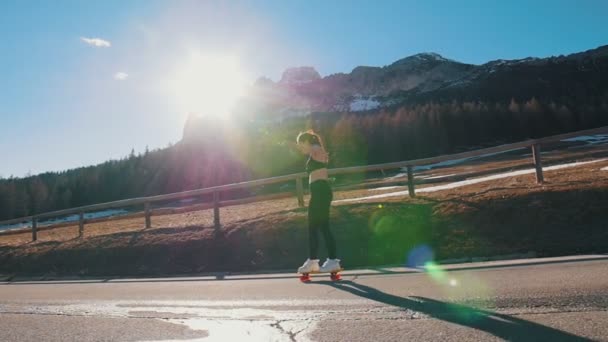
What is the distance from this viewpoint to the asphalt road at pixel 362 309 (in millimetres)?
3621

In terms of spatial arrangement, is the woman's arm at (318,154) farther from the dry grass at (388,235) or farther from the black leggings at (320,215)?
the dry grass at (388,235)

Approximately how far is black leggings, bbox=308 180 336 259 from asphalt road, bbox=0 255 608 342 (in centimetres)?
54

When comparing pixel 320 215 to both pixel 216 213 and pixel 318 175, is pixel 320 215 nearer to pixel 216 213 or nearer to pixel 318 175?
pixel 318 175

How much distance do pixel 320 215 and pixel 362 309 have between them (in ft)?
7.35

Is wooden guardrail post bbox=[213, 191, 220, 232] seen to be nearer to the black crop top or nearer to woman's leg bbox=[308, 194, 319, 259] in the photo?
woman's leg bbox=[308, 194, 319, 259]

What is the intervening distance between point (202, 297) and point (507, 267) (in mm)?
3966

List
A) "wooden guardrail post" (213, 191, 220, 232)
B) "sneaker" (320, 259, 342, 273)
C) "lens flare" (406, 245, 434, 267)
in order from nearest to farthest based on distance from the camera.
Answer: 1. "sneaker" (320, 259, 342, 273)
2. "lens flare" (406, 245, 434, 267)
3. "wooden guardrail post" (213, 191, 220, 232)

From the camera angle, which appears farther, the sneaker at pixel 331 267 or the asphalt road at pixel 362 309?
the sneaker at pixel 331 267

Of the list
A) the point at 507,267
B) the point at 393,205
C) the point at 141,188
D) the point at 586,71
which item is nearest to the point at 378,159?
the point at 141,188

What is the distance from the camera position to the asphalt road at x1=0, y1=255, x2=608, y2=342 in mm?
3621

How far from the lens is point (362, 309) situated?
4.50 meters

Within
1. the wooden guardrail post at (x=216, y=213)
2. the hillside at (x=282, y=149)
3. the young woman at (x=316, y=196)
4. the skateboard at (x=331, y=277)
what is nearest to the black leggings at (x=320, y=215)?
the young woman at (x=316, y=196)

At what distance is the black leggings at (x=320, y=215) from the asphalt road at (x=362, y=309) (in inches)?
21.2

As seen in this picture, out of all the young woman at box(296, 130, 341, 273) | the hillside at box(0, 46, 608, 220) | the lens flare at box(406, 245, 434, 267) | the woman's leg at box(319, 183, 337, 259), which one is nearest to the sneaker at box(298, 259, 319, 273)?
the young woman at box(296, 130, 341, 273)
